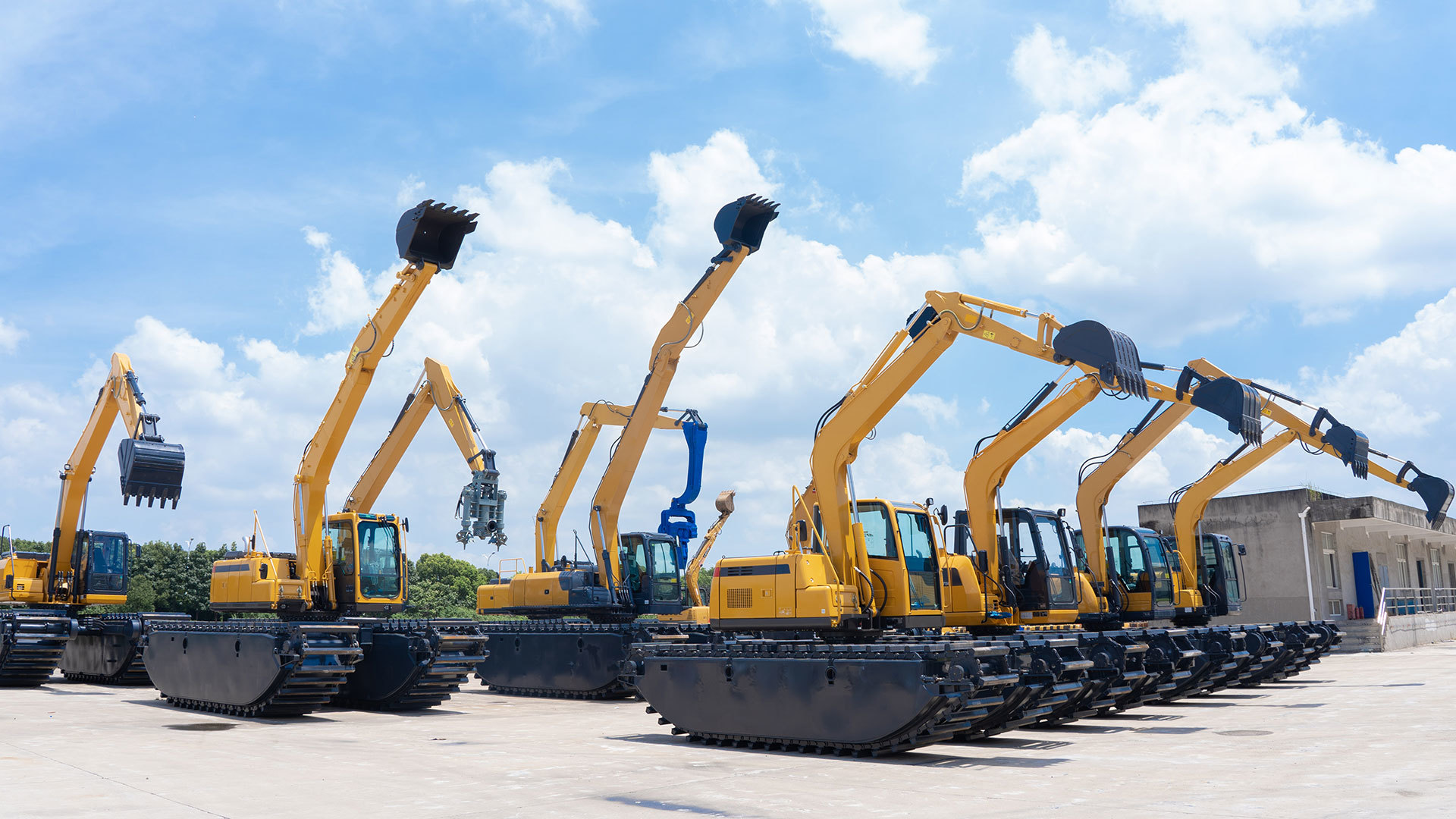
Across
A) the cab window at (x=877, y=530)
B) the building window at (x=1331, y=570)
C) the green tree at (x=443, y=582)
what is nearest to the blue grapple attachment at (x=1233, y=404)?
the cab window at (x=877, y=530)

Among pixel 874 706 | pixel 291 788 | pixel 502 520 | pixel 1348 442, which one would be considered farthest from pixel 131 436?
pixel 1348 442

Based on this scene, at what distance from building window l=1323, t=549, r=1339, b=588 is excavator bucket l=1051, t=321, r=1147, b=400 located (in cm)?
2637

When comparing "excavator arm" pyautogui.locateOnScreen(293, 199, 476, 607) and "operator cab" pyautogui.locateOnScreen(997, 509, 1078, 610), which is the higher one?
"excavator arm" pyautogui.locateOnScreen(293, 199, 476, 607)

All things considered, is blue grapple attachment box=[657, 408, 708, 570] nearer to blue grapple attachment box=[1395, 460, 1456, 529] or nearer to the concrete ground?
the concrete ground

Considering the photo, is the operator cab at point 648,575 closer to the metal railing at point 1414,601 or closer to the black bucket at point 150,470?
the black bucket at point 150,470

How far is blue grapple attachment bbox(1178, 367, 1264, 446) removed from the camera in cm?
1836

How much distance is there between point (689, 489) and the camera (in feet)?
81.1

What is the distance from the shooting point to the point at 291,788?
31.9ft

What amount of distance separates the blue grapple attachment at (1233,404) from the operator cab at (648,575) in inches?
395

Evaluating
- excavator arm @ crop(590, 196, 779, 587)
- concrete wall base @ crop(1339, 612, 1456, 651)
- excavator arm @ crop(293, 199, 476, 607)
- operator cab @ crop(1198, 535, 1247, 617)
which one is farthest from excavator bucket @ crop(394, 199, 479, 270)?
concrete wall base @ crop(1339, 612, 1456, 651)

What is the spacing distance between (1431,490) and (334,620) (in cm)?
2218

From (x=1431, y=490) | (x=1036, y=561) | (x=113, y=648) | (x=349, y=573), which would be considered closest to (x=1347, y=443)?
(x=1431, y=490)

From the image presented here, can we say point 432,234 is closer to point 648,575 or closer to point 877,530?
point 648,575

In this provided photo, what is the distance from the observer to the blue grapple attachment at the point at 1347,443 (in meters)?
22.8
